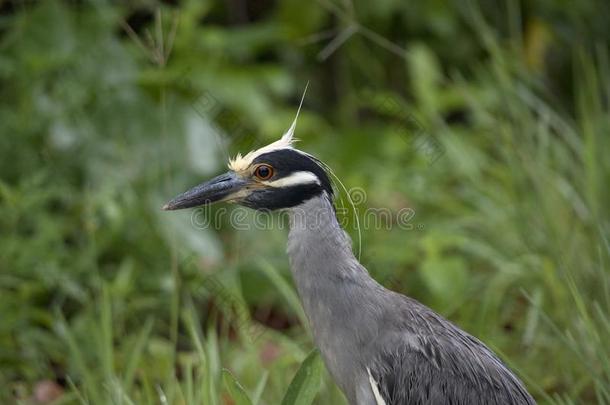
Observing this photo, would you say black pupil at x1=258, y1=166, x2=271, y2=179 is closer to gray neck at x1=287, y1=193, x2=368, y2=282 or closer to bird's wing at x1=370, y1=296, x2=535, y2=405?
gray neck at x1=287, y1=193, x2=368, y2=282

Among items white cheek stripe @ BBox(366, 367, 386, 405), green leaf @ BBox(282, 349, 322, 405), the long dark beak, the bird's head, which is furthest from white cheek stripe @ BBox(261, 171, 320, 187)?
white cheek stripe @ BBox(366, 367, 386, 405)

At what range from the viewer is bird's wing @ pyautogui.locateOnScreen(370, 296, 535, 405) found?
3096 millimetres

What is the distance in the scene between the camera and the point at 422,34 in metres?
7.17

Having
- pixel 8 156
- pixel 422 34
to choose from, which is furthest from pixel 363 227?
pixel 422 34

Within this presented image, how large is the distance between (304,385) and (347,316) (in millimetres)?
266

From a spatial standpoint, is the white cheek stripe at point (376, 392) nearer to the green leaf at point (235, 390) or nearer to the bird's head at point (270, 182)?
the green leaf at point (235, 390)

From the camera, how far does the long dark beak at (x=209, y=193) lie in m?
3.18

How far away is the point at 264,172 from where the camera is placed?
3.14 meters

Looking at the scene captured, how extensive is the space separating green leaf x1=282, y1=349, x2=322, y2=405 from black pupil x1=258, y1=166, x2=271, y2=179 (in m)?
0.59

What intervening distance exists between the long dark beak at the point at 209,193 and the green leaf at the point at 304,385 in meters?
0.60

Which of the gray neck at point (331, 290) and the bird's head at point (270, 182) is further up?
the bird's head at point (270, 182)

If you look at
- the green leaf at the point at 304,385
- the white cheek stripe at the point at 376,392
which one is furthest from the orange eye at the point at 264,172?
the white cheek stripe at the point at 376,392

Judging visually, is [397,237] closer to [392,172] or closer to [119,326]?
[392,172]

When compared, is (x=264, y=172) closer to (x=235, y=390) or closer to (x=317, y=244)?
(x=317, y=244)
